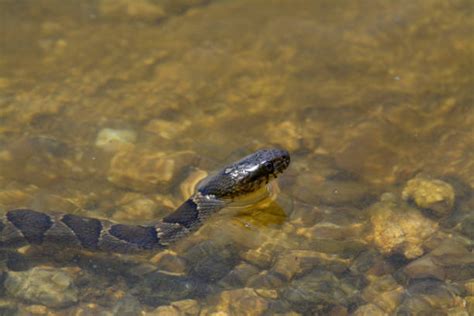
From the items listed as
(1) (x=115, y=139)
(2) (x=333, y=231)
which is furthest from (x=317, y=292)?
(1) (x=115, y=139)

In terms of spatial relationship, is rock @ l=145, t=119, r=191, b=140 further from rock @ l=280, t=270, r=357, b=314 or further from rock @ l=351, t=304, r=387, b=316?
rock @ l=351, t=304, r=387, b=316

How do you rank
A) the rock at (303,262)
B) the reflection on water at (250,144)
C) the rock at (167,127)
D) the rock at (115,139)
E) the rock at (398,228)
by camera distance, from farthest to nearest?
the rock at (167,127), the rock at (115,139), the rock at (398,228), the rock at (303,262), the reflection on water at (250,144)

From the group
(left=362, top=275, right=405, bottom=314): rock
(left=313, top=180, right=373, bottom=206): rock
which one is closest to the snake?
(left=313, top=180, right=373, bottom=206): rock

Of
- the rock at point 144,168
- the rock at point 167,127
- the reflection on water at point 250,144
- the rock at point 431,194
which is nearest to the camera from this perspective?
the reflection on water at point 250,144

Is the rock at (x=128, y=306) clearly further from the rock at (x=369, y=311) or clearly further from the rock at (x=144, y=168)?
the rock at (x=369, y=311)

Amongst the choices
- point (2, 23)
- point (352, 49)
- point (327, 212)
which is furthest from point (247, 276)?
point (2, 23)

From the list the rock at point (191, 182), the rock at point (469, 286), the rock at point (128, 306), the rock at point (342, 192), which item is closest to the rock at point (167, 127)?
the rock at point (191, 182)

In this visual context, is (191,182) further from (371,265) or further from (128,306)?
(371,265)
